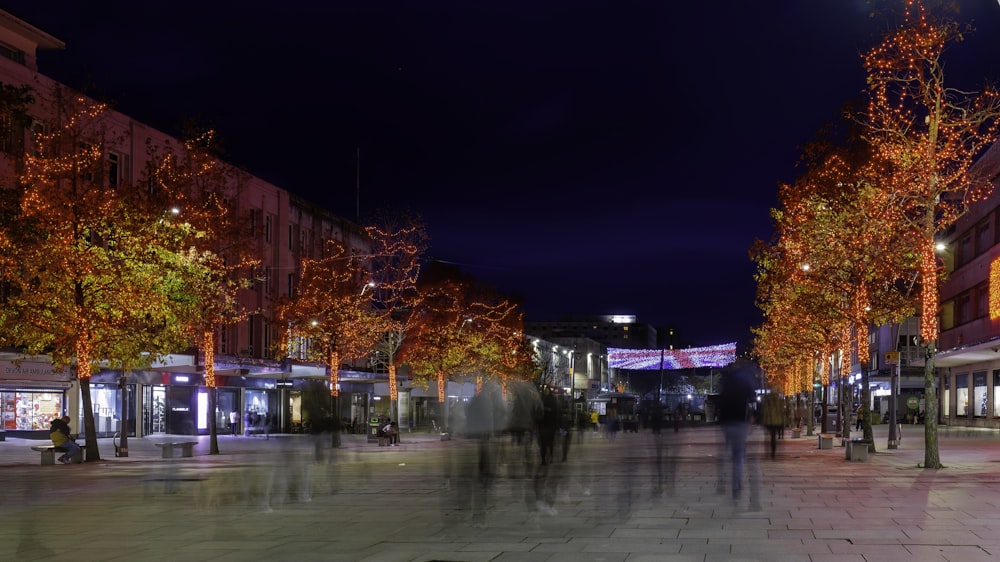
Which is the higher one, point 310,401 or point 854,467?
point 310,401

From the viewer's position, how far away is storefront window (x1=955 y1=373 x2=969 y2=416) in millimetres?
71625

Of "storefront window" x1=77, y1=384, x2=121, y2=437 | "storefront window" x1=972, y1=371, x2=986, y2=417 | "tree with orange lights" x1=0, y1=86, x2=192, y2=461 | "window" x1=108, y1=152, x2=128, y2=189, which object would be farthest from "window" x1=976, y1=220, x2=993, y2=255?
"storefront window" x1=77, y1=384, x2=121, y2=437

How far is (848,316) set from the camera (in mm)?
36094

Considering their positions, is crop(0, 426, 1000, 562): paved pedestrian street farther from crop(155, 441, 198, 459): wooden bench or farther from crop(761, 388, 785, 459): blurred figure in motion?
crop(155, 441, 198, 459): wooden bench

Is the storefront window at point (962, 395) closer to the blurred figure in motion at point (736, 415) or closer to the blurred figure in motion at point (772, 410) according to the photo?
the blurred figure in motion at point (772, 410)

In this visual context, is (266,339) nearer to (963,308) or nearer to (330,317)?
(330,317)

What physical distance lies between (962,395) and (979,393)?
568 centimetres

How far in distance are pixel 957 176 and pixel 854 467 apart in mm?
7536

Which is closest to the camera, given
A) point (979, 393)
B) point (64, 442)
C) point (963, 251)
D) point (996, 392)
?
point (64, 442)

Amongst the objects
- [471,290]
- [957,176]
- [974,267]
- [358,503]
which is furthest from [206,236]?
[974,267]

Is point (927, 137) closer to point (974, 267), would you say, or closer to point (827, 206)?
point (827, 206)

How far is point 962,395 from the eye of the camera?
7350 centimetres

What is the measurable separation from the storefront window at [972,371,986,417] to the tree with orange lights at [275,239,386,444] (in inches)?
1431

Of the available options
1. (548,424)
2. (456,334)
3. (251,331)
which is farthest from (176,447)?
(456,334)
